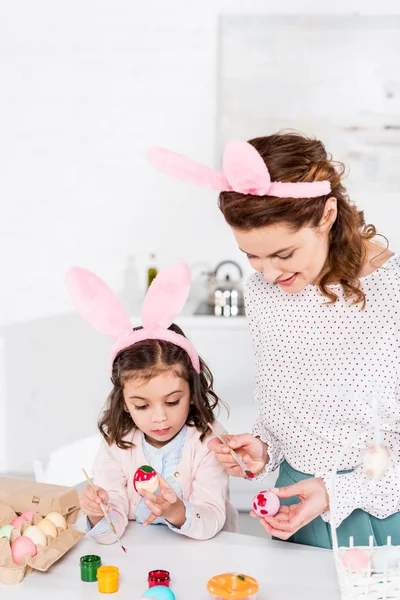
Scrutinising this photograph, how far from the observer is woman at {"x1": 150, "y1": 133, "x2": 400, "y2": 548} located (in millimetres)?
1528

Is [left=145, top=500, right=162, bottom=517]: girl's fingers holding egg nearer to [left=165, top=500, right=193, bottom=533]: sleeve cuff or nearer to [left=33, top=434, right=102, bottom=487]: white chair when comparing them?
[left=165, top=500, right=193, bottom=533]: sleeve cuff

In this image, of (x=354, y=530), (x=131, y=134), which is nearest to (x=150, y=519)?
(x=354, y=530)

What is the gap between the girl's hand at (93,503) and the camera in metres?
1.69

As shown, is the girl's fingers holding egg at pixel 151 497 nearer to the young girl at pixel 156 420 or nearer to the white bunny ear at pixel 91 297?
the young girl at pixel 156 420

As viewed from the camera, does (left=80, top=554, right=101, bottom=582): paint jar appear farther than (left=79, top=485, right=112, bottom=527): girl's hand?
No

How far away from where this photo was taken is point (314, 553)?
1.59 meters

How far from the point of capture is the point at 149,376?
1835 mm

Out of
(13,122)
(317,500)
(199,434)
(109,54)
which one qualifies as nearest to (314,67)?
(109,54)

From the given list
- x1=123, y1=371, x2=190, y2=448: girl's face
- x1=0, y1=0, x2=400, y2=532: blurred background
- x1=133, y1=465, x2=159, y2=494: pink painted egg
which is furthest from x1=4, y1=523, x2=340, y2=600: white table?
x1=0, y1=0, x2=400, y2=532: blurred background

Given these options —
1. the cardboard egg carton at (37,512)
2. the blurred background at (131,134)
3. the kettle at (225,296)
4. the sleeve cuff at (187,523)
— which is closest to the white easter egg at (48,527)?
the cardboard egg carton at (37,512)

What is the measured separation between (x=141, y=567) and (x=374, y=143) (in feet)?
9.93

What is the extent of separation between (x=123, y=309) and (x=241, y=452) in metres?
0.41

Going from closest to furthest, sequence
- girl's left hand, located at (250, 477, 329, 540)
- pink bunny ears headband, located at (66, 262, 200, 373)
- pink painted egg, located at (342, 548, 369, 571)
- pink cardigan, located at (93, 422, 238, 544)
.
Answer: pink painted egg, located at (342, 548, 369, 571) → girl's left hand, located at (250, 477, 329, 540) → pink bunny ears headband, located at (66, 262, 200, 373) → pink cardigan, located at (93, 422, 238, 544)

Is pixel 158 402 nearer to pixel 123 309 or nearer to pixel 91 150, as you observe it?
pixel 123 309
